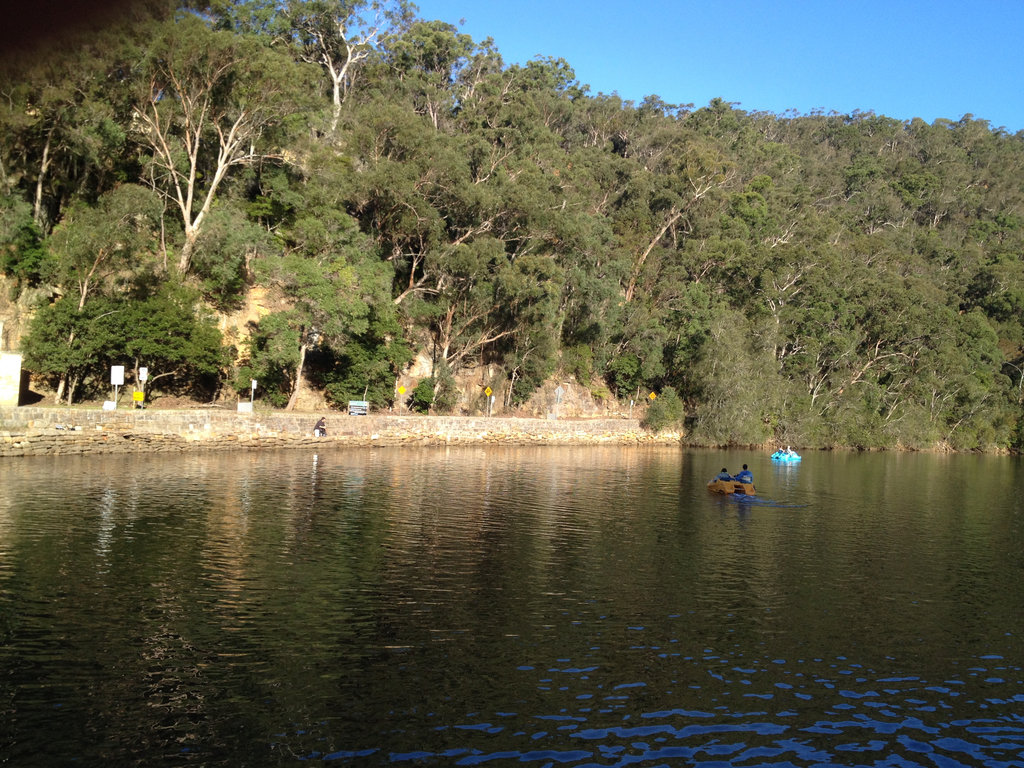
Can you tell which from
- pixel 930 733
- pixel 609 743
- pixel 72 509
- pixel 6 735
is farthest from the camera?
pixel 72 509

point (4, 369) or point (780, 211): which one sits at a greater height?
point (780, 211)

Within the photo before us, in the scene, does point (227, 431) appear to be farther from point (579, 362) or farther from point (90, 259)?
point (579, 362)

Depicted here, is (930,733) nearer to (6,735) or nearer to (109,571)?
(6,735)

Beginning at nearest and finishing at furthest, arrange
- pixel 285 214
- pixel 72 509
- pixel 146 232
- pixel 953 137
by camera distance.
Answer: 1. pixel 72 509
2. pixel 146 232
3. pixel 285 214
4. pixel 953 137

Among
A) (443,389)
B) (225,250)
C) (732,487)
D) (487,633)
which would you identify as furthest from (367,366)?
(487,633)

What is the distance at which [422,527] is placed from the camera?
24.2 metres

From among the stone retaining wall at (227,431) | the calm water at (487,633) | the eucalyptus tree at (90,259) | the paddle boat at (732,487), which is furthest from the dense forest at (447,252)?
the paddle boat at (732,487)

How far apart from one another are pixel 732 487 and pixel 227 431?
25606 millimetres

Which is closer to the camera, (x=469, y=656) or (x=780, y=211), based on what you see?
(x=469, y=656)

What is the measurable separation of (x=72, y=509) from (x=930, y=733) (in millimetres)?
22164

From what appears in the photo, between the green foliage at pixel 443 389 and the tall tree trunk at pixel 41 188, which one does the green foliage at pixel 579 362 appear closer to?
the green foliage at pixel 443 389

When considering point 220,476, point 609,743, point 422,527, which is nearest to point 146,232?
point 220,476

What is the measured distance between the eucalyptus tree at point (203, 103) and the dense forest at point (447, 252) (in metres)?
0.17

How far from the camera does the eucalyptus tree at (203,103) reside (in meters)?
44.5
